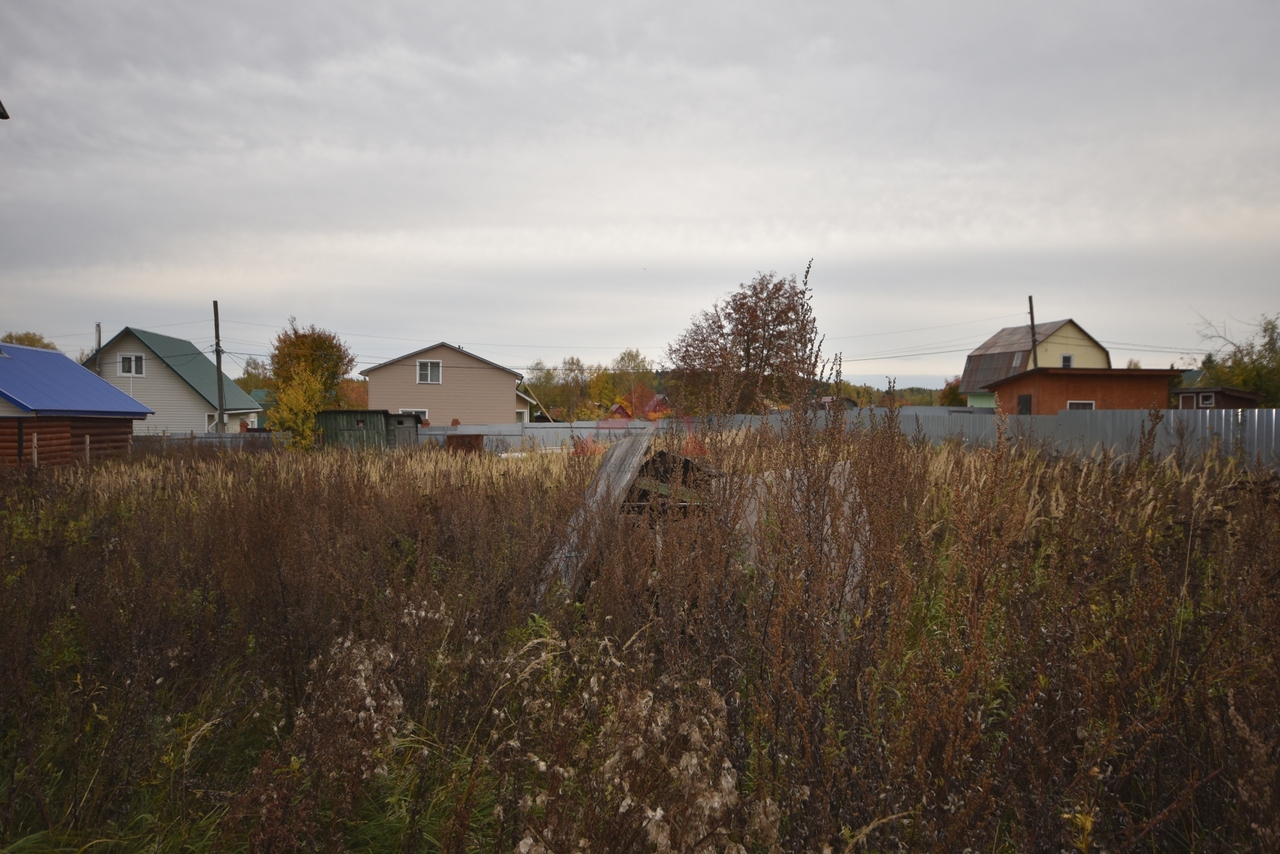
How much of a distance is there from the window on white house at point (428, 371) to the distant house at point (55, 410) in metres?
22.4

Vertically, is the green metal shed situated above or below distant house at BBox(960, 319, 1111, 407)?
below

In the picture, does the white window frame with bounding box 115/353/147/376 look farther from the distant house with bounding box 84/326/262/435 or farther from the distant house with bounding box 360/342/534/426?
the distant house with bounding box 360/342/534/426

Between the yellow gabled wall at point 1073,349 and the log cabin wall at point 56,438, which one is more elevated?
the yellow gabled wall at point 1073,349

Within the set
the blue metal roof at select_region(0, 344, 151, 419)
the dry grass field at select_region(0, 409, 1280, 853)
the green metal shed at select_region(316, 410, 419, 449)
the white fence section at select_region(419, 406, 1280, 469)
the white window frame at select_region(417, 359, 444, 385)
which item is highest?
the white window frame at select_region(417, 359, 444, 385)

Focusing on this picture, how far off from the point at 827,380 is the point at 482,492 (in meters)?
4.26

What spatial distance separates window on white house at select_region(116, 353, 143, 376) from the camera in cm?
3916

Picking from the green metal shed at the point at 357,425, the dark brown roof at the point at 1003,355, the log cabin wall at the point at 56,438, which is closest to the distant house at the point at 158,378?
the green metal shed at the point at 357,425

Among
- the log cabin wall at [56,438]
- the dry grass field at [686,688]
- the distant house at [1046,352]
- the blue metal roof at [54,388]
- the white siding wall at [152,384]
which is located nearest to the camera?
the dry grass field at [686,688]

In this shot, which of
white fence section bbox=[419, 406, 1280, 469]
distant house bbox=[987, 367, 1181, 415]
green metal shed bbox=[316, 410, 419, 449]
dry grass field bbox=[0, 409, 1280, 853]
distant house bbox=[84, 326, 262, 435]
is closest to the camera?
dry grass field bbox=[0, 409, 1280, 853]

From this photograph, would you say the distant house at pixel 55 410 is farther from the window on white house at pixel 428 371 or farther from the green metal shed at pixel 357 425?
the window on white house at pixel 428 371

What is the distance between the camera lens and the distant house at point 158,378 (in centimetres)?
3897

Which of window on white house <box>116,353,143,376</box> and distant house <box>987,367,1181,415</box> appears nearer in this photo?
distant house <box>987,367,1181,415</box>

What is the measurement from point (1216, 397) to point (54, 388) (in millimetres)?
37934

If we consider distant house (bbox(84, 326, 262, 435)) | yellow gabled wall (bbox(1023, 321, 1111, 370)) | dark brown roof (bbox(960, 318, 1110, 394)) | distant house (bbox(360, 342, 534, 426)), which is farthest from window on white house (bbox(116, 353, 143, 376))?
yellow gabled wall (bbox(1023, 321, 1111, 370))
